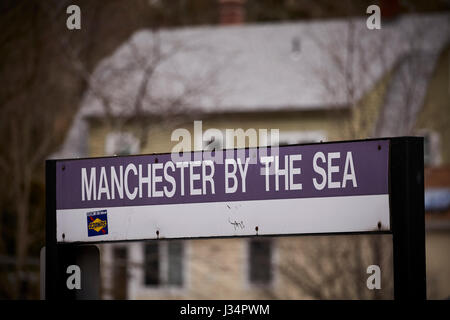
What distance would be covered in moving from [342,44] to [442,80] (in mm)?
8477

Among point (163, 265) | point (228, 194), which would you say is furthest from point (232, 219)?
point (163, 265)

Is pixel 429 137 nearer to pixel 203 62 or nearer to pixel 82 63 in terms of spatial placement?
pixel 203 62

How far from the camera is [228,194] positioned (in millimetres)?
4879

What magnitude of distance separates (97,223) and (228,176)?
73cm

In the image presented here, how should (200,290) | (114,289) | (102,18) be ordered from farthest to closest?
1. (200,290)
2. (102,18)
3. (114,289)

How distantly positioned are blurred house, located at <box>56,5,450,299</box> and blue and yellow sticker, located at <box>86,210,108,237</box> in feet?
19.3

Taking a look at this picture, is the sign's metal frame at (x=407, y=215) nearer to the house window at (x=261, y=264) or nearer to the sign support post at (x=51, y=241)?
the sign support post at (x=51, y=241)

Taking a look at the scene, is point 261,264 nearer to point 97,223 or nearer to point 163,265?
point 163,265

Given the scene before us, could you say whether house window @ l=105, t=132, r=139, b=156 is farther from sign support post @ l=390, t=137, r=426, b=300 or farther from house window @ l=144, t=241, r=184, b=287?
sign support post @ l=390, t=137, r=426, b=300

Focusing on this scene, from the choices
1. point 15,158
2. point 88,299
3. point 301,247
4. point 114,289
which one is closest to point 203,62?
point 301,247

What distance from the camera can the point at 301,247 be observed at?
56.9ft

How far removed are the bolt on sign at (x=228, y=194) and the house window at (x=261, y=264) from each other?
59.3ft

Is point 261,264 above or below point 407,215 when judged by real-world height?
below

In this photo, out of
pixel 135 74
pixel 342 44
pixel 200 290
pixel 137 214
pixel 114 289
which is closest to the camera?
pixel 137 214
